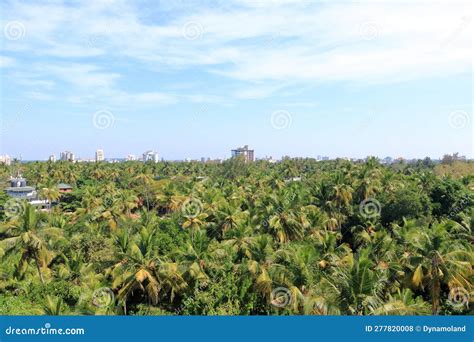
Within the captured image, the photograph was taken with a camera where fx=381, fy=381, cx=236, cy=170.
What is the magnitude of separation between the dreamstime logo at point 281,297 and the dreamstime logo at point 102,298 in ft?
23.2

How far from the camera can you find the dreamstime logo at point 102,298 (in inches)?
633

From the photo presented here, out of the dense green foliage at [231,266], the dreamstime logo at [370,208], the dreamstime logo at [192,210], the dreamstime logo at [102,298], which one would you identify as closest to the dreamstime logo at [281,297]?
the dense green foliage at [231,266]

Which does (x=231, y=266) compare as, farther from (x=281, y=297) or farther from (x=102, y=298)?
(x=102, y=298)

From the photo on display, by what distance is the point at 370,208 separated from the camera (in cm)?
3644

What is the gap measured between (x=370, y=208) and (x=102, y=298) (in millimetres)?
27343

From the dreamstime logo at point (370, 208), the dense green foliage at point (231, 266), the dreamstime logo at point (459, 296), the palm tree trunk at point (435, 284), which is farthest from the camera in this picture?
the dreamstime logo at point (370, 208)

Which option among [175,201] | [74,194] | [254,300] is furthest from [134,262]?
[74,194]

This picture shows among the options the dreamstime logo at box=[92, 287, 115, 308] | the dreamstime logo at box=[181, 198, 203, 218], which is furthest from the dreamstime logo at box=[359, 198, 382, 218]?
the dreamstime logo at box=[92, 287, 115, 308]

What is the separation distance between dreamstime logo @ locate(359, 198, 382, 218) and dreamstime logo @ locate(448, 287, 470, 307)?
53.7 feet

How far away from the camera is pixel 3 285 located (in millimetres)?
22875

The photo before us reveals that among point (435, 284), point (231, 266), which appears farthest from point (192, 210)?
point (435, 284)

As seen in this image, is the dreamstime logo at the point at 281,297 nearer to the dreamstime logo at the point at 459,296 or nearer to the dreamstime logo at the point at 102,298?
the dreamstime logo at the point at 102,298

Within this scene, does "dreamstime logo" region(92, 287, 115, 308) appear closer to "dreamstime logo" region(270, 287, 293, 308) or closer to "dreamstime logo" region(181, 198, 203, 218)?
"dreamstime logo" region(270, 287, 293, 308)

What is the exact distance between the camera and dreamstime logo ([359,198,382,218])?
114ft
